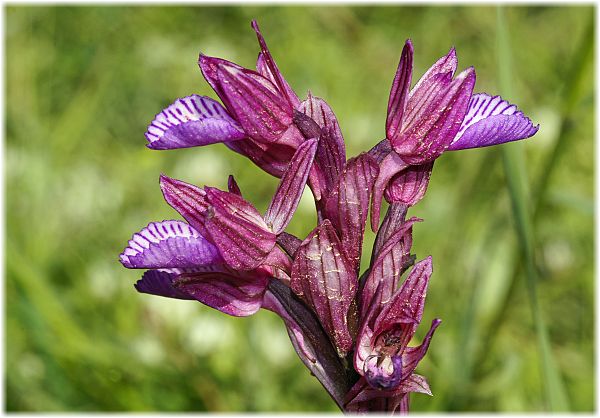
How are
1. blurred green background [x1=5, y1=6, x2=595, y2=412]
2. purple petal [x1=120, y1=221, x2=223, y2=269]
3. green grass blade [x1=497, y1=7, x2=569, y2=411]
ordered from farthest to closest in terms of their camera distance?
blurred green background [x1=5, y1=6, x2=595, y2=412]
green grass blade [x1=497, y1=7, x2=569, y2=411]
purple petal [x1=120, y1=221, x2=223, y2=269]

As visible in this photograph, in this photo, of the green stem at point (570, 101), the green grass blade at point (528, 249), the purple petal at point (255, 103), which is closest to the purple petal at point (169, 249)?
the purple petal at point (255, 103)

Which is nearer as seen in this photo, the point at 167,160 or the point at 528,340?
the point at 528,340

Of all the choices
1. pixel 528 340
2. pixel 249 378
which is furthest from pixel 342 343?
pixel 528 340

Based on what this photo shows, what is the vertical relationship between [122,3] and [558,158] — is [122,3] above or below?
above

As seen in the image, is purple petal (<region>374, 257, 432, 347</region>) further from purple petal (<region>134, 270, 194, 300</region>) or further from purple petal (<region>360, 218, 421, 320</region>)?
purple petal (<region>134, 270, 194, 300</region>)

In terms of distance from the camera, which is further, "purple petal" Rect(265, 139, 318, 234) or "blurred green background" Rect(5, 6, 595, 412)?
"blurred green background" Rect(5, 6, 595, 412)

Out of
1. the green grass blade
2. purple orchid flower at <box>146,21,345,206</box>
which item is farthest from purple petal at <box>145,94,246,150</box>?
the green grass blade

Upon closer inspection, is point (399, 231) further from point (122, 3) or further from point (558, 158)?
point (122, 3)

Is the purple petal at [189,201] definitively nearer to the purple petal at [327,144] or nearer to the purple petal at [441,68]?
the purple petal at [327,144]
